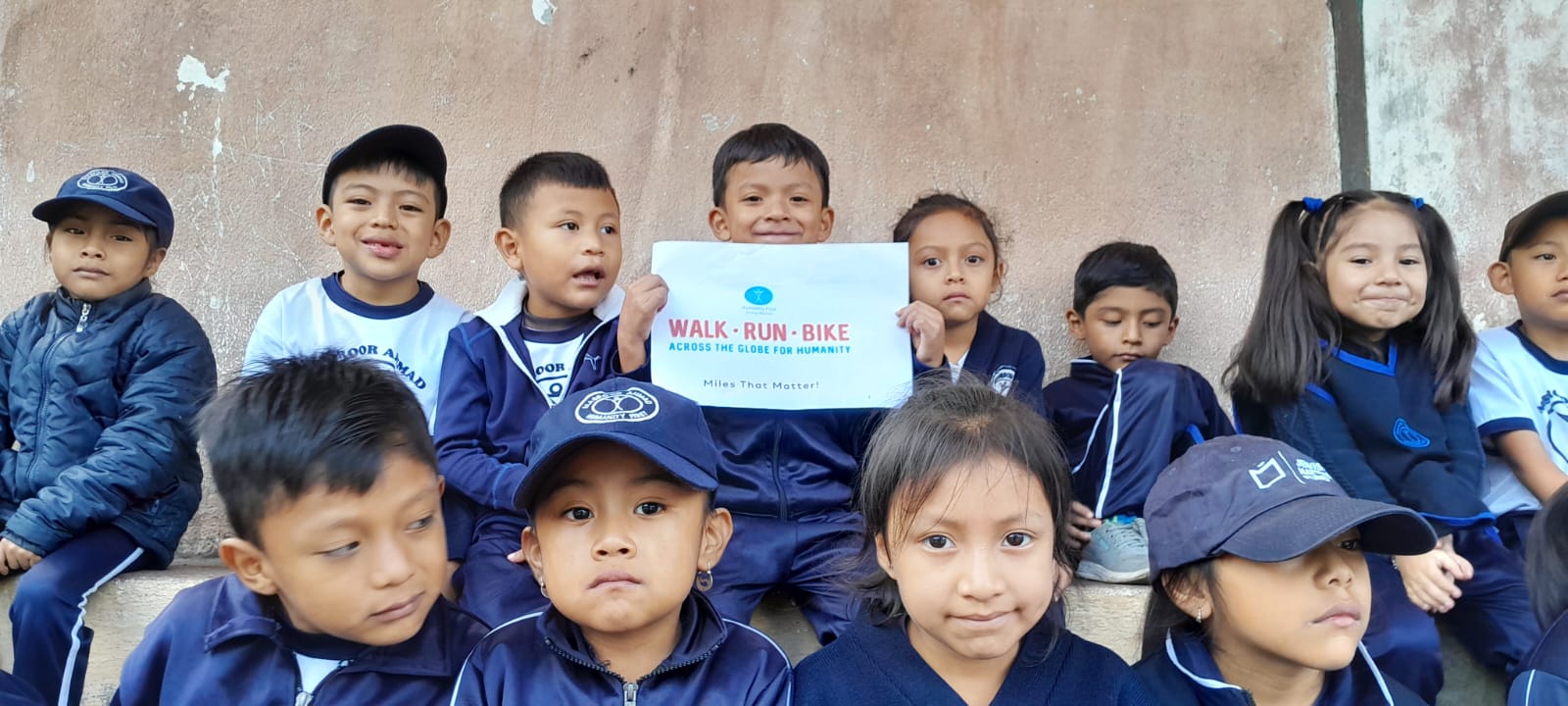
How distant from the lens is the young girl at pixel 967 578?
176cm

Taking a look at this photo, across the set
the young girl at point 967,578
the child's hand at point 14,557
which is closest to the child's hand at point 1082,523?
the young girl at point 967,578

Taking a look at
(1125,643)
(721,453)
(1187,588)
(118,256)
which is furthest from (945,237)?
(118,256)

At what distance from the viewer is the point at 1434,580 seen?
7.82 ft

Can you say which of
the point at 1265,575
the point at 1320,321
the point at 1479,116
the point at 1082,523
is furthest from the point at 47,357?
the point at 1479,116

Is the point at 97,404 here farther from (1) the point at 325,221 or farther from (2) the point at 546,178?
(2) the point at 546,178

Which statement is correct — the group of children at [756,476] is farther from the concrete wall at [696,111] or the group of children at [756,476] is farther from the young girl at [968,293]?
the concrete wall at [696,111]

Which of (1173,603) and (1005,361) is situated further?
(1005,361)

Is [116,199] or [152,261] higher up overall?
[116,199]

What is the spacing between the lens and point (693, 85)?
379cm

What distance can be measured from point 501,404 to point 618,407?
3.13ft

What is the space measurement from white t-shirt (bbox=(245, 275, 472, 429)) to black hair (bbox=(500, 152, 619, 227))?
0.32 m

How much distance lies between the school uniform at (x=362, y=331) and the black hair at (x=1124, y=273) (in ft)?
6.02

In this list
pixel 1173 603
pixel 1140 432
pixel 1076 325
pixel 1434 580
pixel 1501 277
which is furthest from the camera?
pixel 1076 325

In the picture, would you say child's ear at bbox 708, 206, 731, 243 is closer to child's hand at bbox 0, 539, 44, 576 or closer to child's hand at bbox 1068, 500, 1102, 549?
child's hand at bbox 1068, 500, 1102, 549
